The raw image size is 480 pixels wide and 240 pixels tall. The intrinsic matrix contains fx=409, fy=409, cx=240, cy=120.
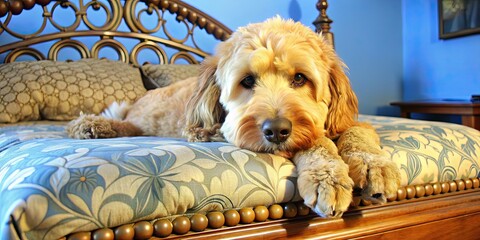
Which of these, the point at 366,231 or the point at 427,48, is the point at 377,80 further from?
the point at 366,231

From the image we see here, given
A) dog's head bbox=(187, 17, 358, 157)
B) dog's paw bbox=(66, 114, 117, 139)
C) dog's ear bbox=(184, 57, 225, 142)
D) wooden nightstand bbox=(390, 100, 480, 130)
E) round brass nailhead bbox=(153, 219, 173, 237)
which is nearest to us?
round brass nailhead bbox=(153, 219, 173, 237)

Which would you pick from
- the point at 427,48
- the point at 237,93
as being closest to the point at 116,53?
the point at 237,93

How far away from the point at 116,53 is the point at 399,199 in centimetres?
254

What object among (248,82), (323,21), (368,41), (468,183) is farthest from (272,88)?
(368,41)

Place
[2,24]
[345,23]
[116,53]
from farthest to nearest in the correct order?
[345,23], [116,53], [2,24]

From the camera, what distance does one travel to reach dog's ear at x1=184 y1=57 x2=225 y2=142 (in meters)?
1.60

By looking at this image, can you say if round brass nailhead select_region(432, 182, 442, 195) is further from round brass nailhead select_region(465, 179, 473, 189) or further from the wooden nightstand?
the wooden nightstand

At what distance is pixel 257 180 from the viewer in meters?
1.16

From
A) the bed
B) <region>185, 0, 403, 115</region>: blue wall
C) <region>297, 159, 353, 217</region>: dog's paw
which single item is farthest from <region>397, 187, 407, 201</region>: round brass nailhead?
<region>185, 0, 403, 115</region>: blue wall

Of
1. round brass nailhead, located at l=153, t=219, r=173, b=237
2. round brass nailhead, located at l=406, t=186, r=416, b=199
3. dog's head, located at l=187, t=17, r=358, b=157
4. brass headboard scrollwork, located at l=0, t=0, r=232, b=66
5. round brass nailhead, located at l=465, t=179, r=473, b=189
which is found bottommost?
round brass nailhead, located at l=465, t=179, r=473, b=189

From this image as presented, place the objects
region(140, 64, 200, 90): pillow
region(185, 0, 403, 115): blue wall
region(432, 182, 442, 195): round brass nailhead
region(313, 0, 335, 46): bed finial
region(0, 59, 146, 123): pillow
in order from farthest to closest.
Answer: region(185, 0, 403, 115): blue wall, region(313, 0, 335, 46): bed finial, region(140, 64, 200, 90): pillow, region(0, 59, 146, 123): pillow, region(432, 182, 442, 195): round brass nailhead

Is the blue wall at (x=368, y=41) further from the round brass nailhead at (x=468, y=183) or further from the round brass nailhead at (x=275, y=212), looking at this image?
the round brass nailhead at (x=275, y=212)

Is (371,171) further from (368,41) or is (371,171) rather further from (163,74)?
(368,41)

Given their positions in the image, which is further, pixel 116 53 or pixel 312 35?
pixel 116 53
